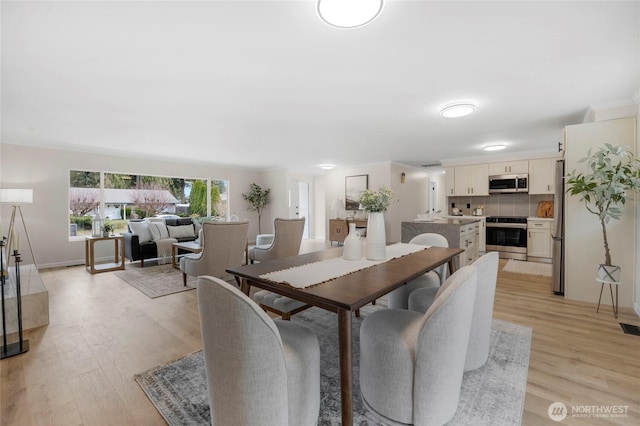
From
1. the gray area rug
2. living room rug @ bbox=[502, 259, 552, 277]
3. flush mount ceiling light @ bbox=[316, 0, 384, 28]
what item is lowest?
the gray area rug

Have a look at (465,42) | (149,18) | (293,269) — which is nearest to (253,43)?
(149,18)

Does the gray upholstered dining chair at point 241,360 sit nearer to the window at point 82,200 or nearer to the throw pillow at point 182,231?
the throw pillow at point 182,231

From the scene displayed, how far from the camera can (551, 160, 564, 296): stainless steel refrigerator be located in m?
3.53

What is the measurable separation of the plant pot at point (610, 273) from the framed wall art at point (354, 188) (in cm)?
508

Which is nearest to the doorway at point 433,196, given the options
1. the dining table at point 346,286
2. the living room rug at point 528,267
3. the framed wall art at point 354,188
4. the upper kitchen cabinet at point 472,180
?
the upper kitchen cabinet at point 472,180

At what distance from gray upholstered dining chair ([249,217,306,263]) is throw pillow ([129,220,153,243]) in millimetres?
2566

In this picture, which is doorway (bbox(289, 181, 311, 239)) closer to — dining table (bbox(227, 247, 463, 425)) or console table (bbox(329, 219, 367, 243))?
console table (bbox(329, 219, 367, 243))

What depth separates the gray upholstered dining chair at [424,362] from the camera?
122cm

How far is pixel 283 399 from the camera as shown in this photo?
1131 millimetres

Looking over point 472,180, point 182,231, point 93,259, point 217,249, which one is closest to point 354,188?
point 472,180

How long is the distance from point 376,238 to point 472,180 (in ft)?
17.9

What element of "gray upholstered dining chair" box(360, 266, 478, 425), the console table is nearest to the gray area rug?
"gray upholstered dining chair" box(360, 266, 478, 425)

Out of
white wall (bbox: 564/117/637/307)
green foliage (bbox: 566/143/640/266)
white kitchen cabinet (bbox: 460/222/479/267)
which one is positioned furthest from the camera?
white kitchen cabinet (bbox: 460/222/479/267)

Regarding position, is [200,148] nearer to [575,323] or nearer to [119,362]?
[119,362]
